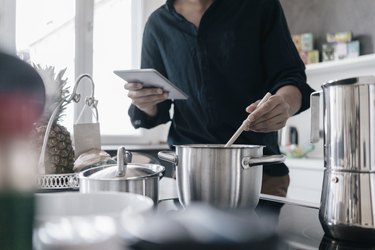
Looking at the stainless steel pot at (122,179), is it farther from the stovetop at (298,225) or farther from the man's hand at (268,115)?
the man's hand at (268,115)

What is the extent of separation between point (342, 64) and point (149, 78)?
191cm

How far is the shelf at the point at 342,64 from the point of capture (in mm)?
2348

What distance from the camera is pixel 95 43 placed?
2783 millimetres

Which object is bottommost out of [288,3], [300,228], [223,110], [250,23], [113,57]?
[300,228]

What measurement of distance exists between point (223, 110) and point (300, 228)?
2.19ft

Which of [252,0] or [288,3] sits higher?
[288,3]

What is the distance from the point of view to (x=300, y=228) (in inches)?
23.4

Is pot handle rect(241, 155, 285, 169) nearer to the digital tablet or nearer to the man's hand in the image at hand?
the man's hand

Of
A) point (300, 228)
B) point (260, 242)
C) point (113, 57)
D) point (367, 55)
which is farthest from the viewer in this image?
point (113, 57)

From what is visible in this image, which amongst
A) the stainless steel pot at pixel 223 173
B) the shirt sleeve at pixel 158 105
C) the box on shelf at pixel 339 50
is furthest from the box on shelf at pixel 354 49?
the stainless steel pot at pixel 223 173

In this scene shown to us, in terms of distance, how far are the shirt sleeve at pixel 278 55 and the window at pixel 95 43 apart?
1.35 metres

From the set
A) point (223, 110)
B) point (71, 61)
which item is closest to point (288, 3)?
point (71, 61)

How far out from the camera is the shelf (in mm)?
2348

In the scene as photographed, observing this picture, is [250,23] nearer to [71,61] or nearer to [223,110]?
[223,110]
